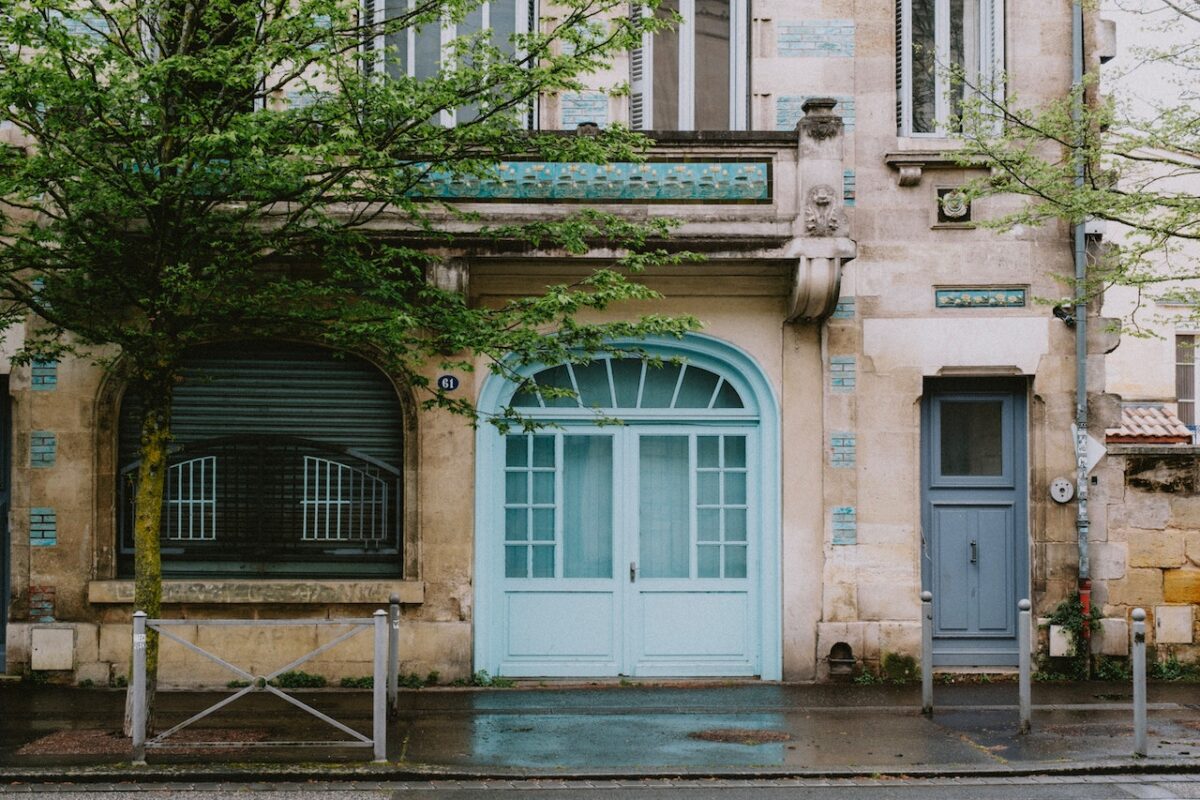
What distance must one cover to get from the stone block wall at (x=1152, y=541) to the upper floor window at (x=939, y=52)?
3.72 meters

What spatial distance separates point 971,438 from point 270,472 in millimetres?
6791

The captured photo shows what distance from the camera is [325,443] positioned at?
40.6ft

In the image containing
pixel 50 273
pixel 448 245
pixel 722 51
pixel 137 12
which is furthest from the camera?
pixel 722 51

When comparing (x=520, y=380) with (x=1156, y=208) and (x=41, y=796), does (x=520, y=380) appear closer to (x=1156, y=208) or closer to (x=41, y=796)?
(x=41, y=796)

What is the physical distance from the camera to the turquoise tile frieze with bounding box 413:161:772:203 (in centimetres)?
1180

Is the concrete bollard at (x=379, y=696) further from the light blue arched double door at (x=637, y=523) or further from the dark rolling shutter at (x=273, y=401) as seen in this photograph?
the dark rolling shutter at (x=273, y=401)

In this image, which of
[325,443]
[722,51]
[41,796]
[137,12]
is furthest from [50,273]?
[722,51]

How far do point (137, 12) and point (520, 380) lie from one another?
149 inches

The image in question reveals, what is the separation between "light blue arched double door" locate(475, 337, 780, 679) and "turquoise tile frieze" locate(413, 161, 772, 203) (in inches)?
58.4

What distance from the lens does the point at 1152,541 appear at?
12695 mm

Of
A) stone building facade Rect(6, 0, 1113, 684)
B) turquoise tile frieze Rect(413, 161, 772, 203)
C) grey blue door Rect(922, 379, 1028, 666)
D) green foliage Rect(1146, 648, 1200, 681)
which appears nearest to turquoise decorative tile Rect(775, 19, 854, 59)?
stone building facade Rect(6, 0, 1113, 684)

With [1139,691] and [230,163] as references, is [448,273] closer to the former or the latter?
[230,163]

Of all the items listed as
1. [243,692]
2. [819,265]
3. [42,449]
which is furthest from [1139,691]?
[42,449]

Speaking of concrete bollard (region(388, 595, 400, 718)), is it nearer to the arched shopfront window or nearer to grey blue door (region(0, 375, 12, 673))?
the arched shopfront window
